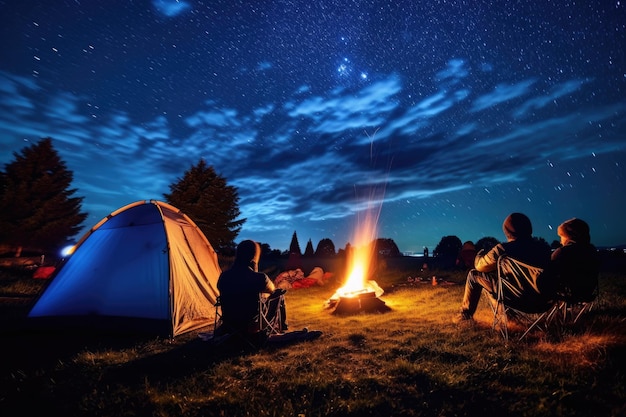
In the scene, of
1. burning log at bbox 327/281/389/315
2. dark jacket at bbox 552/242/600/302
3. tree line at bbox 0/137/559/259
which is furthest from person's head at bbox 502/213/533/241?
tree line at bbox 0/137/559/259

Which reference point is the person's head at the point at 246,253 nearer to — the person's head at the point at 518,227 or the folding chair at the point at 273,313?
the folding chair at the point at 273,313

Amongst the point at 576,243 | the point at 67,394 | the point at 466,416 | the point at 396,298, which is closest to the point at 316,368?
the point at 466,416

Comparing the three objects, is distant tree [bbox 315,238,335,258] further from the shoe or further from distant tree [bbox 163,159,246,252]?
the shoe

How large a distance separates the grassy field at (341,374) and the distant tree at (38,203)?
74.0 ft

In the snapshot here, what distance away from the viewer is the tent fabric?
6832 mm

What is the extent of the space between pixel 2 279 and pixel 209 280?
10.9 metres

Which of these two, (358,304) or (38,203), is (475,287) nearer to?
(358,304)

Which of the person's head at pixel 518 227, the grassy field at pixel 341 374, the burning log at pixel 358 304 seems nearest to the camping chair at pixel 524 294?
the grassy field at pixel 341 374

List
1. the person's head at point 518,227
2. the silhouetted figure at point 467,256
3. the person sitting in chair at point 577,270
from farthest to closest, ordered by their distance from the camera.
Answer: the silhouetted figure at point 467,256 → the person's head at point 518,227 → the person sitting in chair at point 577,270

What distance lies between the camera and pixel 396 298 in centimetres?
1069

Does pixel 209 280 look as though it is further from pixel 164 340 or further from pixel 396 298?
pixel 396 298

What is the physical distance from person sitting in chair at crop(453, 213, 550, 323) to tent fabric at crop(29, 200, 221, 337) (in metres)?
A: 5.76

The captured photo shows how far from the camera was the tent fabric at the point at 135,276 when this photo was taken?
22.4 ft

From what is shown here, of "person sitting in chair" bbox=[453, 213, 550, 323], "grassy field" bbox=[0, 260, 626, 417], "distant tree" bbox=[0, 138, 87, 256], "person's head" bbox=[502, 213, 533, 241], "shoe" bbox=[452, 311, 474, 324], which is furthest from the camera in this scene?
"distant tree" bbox=[0, 138, 87, 256]
